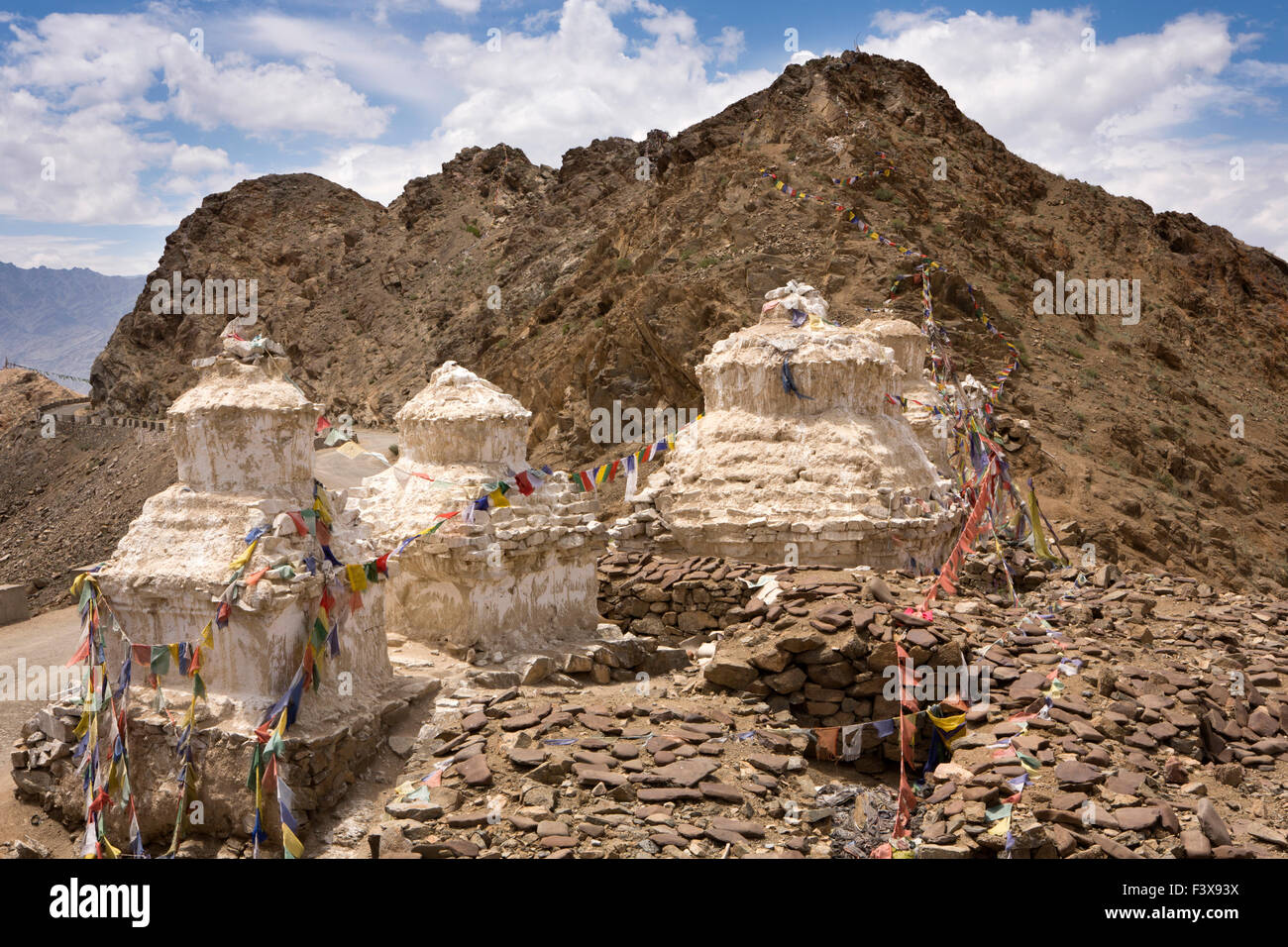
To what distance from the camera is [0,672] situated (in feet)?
37.0

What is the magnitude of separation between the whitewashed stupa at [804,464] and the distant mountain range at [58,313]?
132m

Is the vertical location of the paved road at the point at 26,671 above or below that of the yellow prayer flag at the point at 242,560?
below

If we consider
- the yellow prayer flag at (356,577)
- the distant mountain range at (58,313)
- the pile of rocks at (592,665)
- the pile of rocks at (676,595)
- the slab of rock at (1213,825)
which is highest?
the distant mountain range at (58,313)

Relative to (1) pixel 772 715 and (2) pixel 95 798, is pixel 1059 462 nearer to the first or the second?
A: (1) pixel 772 715

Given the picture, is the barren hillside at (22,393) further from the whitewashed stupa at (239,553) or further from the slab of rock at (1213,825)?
the slab of rock at (1213,825)

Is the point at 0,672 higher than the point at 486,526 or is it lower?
lower

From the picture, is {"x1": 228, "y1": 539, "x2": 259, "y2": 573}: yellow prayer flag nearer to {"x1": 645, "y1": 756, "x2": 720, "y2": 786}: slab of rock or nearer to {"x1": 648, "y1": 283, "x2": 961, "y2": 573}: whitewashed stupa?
{"x1": 645, "y1": 756, "x2": 720, "y2": 786}: slab of rock

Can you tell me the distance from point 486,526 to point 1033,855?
15.4 ft

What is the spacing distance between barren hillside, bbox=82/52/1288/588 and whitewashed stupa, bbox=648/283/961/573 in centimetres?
744

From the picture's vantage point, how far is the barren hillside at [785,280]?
26.9 m

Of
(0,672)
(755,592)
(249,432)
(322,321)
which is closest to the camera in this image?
(249,432)

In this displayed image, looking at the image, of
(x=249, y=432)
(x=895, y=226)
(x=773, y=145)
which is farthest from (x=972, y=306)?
(x=249, y=432)

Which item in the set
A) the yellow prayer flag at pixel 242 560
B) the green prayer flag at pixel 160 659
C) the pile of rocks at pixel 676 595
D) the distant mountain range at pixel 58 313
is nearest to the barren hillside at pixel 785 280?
the pile of rocks at pixel 676 595

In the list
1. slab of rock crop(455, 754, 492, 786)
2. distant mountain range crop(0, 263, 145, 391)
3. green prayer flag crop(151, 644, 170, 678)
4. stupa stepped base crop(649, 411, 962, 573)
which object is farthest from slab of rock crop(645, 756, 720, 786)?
distant mountain range crop(0, 263, 145, 391)
